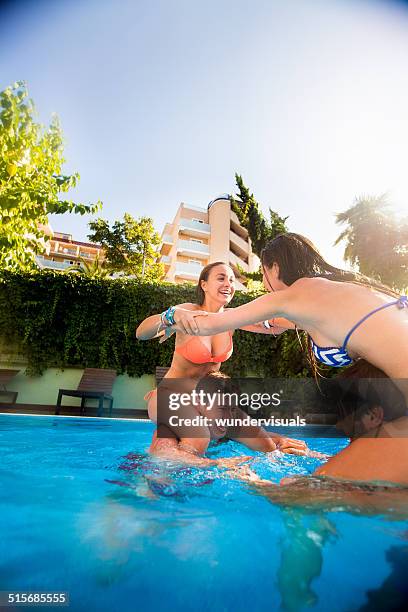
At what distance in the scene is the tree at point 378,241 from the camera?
2406 cm

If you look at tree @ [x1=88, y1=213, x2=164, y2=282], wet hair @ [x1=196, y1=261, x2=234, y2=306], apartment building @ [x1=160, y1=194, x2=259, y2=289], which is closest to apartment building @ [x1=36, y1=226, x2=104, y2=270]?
apartment building @ [x1=160, y1=194, x2=259, y2=289]

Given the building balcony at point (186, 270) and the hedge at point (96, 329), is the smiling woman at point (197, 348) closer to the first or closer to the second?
the hedge at point (96, 329)

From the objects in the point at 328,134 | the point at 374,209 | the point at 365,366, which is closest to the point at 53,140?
the point at 328,134

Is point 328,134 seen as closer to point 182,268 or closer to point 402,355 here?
point 402,355

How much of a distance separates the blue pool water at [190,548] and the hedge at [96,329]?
8644 mm

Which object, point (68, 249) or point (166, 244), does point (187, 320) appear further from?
point (68, 249)

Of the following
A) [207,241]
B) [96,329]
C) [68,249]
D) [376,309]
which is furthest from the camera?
[68,249]

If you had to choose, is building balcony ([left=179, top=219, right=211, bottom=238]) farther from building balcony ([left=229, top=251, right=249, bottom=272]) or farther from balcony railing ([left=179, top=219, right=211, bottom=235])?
building balcony ([left=229, top=251, right=249, bottom=272])

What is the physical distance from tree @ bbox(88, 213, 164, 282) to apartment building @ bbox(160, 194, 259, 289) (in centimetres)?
1434

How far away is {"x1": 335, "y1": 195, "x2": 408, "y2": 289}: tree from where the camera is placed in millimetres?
24062

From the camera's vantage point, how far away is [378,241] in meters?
24.7

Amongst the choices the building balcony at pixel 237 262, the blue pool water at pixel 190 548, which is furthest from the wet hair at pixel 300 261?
the building balcony at pixel 237 262

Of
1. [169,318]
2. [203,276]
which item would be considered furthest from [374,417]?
[203,276]

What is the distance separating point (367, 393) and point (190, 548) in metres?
1.24
